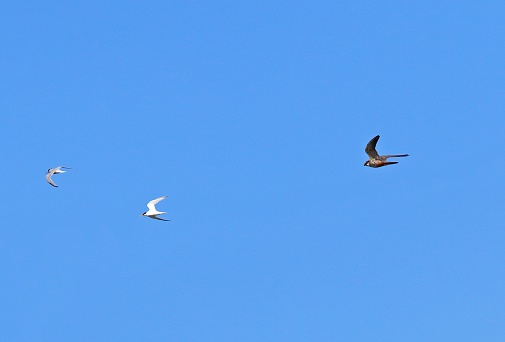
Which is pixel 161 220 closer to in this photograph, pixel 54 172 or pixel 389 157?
pixel 54 172

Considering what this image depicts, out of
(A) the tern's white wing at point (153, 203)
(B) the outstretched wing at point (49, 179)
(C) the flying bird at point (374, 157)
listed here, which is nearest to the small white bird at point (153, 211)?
(A) the tern's white wing at point (153, 203)

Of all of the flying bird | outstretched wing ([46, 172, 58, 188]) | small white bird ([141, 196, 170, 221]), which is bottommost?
the flying bird

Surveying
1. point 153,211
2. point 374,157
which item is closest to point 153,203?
point 153,211

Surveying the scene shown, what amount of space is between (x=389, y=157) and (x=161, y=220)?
33088 millimetres

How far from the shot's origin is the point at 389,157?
95.3 metres

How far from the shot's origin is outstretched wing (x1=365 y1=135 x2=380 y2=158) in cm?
9450

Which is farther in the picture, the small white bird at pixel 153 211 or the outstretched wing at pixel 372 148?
the small white bird at pixel 153 211

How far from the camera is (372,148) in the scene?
313 ft

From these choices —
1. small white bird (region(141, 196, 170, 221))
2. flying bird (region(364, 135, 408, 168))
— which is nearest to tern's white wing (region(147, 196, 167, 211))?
small white bird (region(141, 196, 170, 221))

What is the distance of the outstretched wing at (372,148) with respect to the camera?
94500 mm

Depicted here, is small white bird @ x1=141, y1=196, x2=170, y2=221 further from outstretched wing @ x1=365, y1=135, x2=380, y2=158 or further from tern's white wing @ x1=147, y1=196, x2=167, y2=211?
outstretched wing @ x1=365, y1=135, x2=380, y2=158

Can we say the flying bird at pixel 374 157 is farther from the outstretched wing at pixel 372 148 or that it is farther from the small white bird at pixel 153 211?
the small white bird at pixel 153 211

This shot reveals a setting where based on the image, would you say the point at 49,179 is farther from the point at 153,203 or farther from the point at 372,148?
the point at 372,148

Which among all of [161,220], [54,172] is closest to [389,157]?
[161,220]
